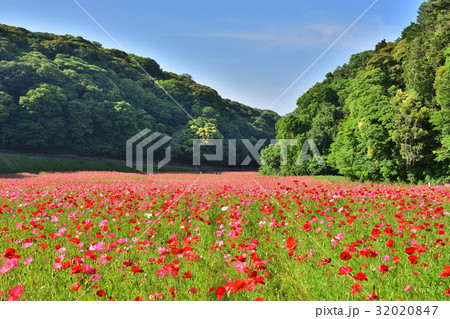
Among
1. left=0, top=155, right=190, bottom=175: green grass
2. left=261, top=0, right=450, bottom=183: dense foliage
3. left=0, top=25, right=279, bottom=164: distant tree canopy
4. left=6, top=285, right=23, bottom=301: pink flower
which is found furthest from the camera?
left=0, top=25, right=279, bottom=164: distant tree canopy

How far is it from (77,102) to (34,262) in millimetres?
45314

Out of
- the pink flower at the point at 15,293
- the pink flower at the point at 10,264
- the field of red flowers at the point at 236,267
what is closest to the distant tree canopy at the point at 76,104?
the field of red flowers at the point at 236,267

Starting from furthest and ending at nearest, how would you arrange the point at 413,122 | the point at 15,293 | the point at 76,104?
1. the point at 76,104
2. the point at 413,122
3. the point at 15,293

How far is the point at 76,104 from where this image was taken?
41.5 meters

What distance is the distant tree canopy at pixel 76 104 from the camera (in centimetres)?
3791

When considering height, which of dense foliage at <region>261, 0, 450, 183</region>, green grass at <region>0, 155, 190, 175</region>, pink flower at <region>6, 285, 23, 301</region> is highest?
dense foliage at <region>261, 0, 450, 183</region>

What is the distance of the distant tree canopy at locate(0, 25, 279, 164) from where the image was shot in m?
37.9

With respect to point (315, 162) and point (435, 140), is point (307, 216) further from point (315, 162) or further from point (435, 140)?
point (315, 162)
